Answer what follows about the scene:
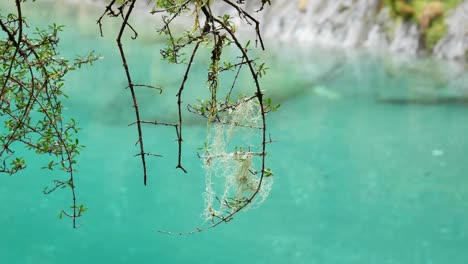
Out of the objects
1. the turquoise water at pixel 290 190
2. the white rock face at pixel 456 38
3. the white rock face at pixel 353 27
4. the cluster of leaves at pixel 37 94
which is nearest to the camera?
the cluster of leaves at pixel 37 94

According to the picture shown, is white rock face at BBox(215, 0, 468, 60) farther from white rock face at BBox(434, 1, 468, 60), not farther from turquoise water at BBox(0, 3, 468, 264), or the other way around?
turquoise water at BBox(0, 3, 468, 264)

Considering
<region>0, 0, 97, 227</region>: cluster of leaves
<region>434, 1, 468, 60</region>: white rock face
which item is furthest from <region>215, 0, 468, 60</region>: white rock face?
<region>0, 0, 97, 227</region>: cluster of leaves

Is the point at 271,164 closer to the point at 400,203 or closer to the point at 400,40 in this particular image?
the point at 400,203

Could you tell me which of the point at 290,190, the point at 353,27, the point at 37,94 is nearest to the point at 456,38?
the point at 353,27

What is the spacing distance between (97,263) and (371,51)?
12.0 m

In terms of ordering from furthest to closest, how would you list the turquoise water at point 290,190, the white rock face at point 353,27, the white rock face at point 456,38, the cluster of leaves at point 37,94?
the white rock face at point 353,27 → the white rock face at point 456,38 → the turquoise water at point 290,190 → the cluster of leaves at point 37,94

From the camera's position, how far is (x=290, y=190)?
988 centimetres

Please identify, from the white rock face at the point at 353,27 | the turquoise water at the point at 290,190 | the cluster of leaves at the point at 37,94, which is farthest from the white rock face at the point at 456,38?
the cluster of leaves at the point at 37,94

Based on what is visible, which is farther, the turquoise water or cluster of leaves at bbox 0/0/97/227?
the turquoise water

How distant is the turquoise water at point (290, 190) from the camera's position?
8.40m

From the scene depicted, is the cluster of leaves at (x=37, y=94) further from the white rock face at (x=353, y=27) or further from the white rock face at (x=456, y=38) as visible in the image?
Answer: the white rock face at (x=456, y=38)

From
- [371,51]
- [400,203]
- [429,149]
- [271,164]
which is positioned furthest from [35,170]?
[371,51]

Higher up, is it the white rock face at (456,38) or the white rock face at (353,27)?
the white rock face at (353,27)

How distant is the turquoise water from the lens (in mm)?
8398
